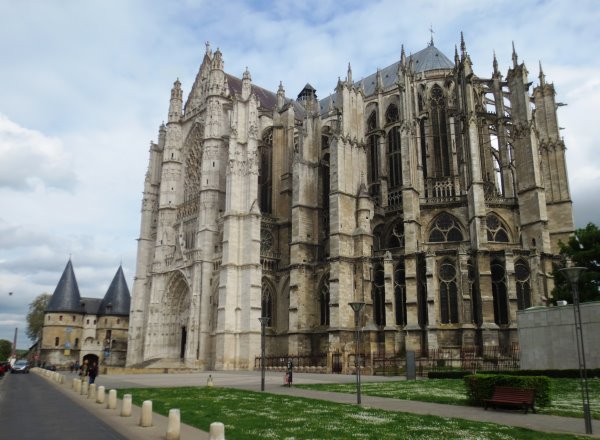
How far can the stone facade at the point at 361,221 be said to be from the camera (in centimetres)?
3484

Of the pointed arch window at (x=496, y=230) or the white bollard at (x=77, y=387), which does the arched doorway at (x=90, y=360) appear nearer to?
the white bollard at (x=77, y=387)

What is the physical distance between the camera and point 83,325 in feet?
225

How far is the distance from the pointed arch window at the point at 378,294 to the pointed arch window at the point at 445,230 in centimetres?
437

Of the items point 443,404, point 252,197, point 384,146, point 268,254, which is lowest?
point 443,404

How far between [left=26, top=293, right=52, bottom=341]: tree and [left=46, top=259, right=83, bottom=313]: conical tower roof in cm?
1259

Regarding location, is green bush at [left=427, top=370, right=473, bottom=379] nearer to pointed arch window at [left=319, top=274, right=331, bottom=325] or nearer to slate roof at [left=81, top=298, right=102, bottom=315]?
pointed arch window at [left=319, top=274, right=331, bottom=325]

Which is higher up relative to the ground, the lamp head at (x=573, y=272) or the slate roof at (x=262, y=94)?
the slate roof at (x=262, y=94)

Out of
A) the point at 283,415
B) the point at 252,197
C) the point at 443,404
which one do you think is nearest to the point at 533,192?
the point at 252,197

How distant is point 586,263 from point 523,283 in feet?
21.5

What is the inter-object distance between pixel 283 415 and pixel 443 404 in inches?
205

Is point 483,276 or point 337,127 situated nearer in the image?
point 483,276

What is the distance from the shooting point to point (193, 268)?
45250mm

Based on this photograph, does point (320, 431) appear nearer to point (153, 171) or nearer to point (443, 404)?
point (443, 404)

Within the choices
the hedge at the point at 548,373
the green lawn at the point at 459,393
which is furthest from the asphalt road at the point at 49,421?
the hedge at the point at 548,373
